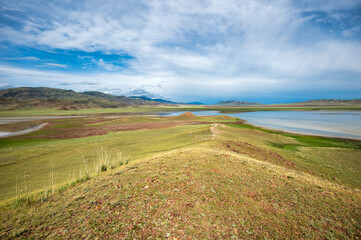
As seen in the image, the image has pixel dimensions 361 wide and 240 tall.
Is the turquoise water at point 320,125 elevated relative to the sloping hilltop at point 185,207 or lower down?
lower down

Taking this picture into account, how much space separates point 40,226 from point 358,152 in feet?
91.5

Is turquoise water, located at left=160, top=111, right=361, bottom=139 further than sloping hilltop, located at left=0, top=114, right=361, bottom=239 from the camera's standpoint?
Yes

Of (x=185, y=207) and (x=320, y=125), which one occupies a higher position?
(x=185, y=207)

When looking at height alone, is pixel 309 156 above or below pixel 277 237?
below

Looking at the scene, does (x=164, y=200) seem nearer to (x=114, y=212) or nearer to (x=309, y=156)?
(x=114, y=212)

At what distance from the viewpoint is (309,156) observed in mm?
17406

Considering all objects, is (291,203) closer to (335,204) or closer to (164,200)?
(335,204)

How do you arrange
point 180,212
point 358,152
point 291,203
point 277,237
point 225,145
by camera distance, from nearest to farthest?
point 277,237 → point 180,212 → point 291,203 → point 225,145 → point 358,152

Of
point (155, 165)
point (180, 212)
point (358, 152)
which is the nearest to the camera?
point (180, 212)

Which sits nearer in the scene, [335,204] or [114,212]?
[114,212]

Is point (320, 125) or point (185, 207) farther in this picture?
point (320, 125)

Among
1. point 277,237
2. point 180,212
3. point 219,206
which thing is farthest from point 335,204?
point 180,212

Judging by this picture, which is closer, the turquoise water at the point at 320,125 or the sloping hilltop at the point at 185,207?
the sloping hilltop at the point at 185,207

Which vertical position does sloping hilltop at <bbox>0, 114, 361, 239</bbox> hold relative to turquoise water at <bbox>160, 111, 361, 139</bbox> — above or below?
above
